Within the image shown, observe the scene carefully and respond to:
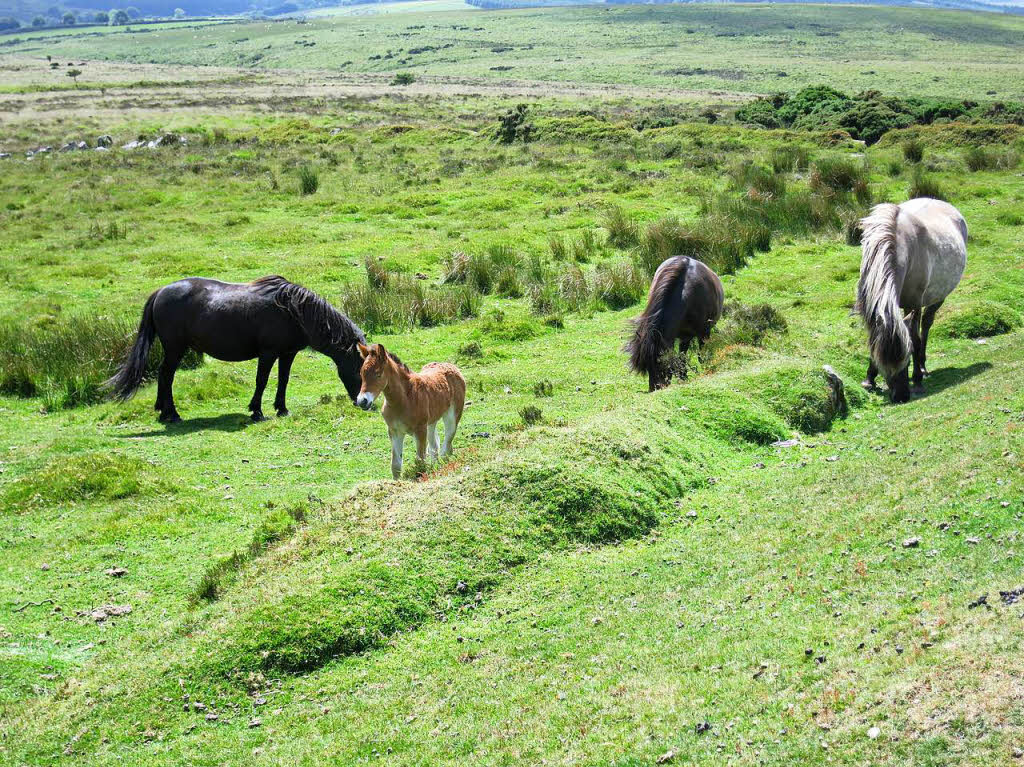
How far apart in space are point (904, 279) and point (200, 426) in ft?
34.9

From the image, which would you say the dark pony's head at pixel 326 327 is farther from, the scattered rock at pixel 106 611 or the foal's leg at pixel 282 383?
the scattered rock at pixel 106 611

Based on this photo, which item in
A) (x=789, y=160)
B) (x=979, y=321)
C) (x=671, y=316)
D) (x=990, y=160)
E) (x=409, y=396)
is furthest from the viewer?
(x=789, y=160)

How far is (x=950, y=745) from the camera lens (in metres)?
4.19

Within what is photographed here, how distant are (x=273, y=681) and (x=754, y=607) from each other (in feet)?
11.6

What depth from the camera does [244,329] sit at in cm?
1398

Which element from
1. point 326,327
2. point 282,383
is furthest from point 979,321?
point 282,383

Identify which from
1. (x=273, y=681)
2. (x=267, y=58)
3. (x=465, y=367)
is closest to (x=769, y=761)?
(x=273, y=681)

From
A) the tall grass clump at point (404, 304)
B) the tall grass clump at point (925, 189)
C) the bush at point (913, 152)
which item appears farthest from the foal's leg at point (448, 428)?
the bush at point (913, 152)

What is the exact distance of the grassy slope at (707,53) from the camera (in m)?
105

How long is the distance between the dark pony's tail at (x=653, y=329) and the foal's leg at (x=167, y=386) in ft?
23.5

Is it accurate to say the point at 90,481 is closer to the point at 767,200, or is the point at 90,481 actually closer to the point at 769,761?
the point at 769,761

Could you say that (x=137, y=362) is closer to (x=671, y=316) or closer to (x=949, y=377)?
(x=671, y=316)

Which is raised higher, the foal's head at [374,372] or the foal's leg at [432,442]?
the foal's head at [374,372]

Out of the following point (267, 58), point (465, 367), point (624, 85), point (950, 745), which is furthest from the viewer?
point (267, 58)
